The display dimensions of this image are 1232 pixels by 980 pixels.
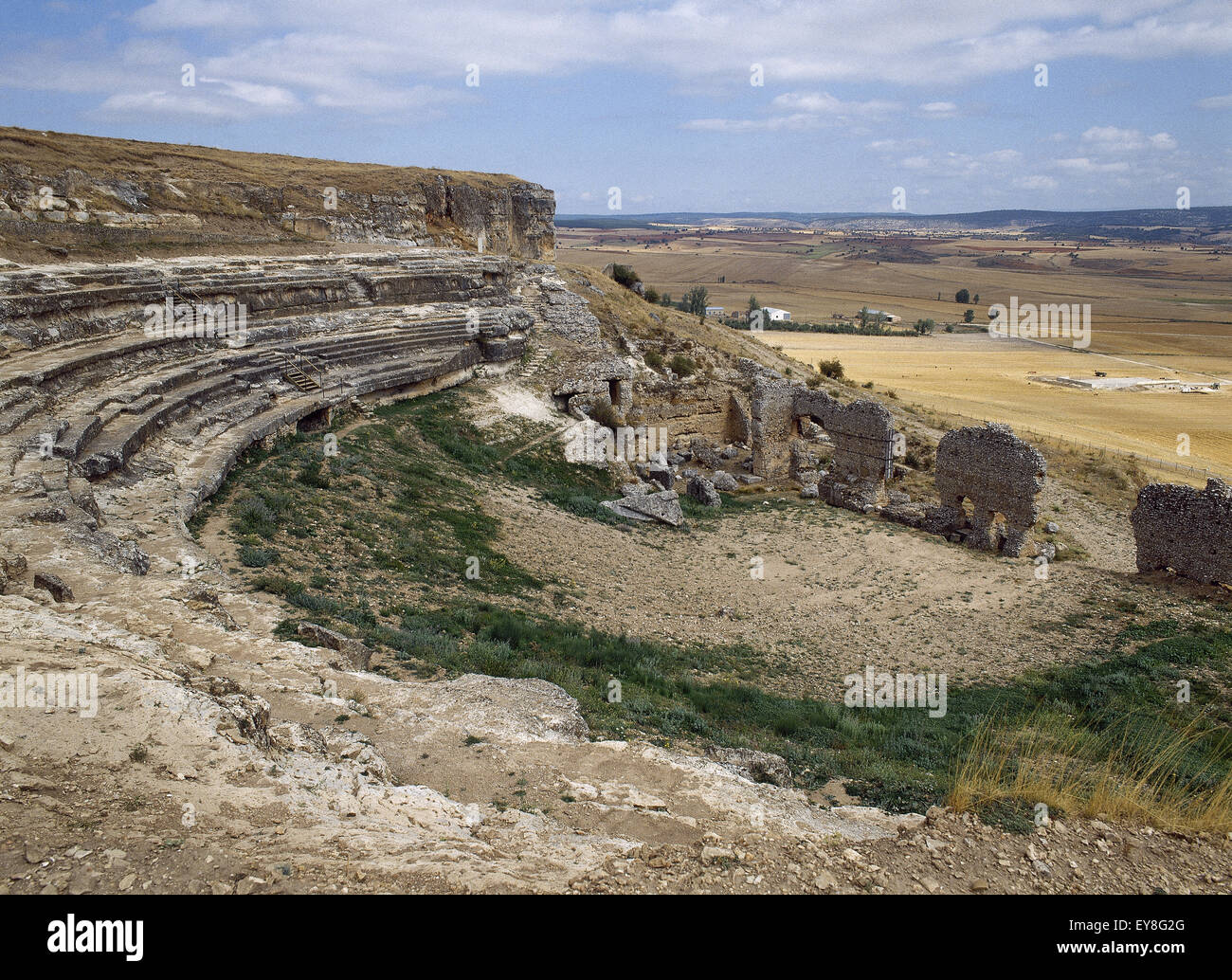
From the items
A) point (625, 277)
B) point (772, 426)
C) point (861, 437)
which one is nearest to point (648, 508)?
point (861, 437)

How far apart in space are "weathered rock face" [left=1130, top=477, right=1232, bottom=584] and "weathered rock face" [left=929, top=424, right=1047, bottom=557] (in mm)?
2124

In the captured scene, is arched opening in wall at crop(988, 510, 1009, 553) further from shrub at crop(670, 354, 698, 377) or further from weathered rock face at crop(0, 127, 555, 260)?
weathered rock face at crop(0, 127, 555, 260)

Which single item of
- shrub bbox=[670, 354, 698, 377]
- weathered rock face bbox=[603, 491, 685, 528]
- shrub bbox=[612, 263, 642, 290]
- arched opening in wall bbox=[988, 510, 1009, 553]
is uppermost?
shrub bbox=[612, 263, 642, 290]

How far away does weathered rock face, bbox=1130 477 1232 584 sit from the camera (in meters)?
14.3

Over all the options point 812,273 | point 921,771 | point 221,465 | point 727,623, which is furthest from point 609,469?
point 812,273

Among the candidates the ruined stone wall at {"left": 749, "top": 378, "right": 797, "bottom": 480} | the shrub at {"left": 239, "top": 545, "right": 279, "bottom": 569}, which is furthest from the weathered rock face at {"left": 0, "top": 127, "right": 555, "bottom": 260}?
the ruined stone wall at {"left": 749, "top": 378, "right": 797, "bottom": 480}

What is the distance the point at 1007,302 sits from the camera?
3597 inches

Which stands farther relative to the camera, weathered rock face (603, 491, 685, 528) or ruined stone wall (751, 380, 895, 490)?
ruined stone wall (751, 380, 895, 490)

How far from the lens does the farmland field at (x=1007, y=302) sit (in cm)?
3612

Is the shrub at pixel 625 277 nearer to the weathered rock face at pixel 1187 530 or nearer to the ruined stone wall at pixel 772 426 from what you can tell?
the ruined stone wall at pixel 772 426

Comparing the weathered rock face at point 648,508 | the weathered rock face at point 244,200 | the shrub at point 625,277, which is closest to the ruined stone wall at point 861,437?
the weathered rock face at point 648,508

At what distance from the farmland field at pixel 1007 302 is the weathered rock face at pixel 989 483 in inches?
490

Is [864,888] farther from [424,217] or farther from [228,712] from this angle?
[424,217]

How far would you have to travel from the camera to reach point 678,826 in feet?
16.6
